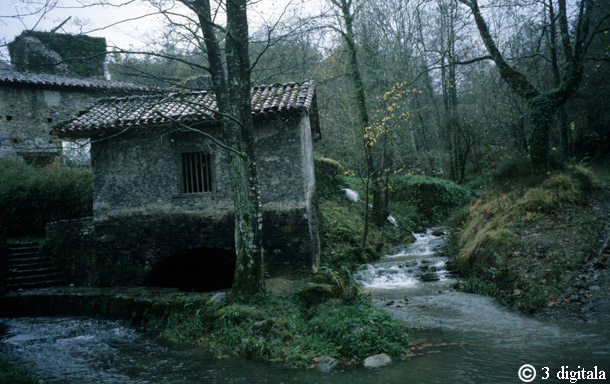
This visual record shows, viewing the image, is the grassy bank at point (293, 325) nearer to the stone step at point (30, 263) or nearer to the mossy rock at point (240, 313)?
the mossy rock at point (240, 313)

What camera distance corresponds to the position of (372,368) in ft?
16.3

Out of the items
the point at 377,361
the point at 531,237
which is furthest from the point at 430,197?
the point at 377,361

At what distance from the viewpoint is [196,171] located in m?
11.0

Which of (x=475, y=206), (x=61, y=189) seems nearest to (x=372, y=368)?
(x=475, y=206)

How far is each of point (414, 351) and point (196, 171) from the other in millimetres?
7834

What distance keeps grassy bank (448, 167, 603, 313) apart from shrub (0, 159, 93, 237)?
1411 centimetres

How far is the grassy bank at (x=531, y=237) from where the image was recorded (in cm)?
724

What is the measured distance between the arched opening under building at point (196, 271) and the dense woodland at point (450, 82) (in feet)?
17.2

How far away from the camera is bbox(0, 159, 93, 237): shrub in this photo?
49.2 feet

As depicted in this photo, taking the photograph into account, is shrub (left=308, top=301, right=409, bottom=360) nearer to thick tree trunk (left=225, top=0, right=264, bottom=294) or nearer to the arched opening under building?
thick tree trunk (left=225, top=0, right=264, bottom=294)

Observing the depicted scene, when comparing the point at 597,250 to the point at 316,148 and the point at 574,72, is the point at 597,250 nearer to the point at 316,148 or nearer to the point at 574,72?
the point at 574,72

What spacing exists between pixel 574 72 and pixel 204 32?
9.89 m

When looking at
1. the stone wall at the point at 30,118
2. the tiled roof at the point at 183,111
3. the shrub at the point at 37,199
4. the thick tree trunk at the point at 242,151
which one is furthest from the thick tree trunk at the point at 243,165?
the stone wall at the point at 30,118

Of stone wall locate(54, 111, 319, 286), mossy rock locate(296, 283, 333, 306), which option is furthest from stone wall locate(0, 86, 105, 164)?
mossy rock locate(296, 283, 333, 306)
